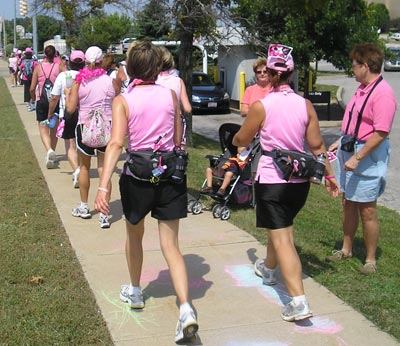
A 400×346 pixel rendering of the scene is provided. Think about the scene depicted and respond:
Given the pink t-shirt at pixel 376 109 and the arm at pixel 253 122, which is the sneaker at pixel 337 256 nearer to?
the pink t-shirt at pixel 376 109

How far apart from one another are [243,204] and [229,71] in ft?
53.0

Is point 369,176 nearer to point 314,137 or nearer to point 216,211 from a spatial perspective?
point 314,137

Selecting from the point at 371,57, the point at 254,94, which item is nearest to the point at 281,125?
the point at 371,57

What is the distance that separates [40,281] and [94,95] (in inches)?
95.5

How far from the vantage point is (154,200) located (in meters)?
3.73

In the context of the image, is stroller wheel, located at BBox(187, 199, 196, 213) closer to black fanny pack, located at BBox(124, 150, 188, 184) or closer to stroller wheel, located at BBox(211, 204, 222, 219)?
stroller wheel, located at BBox(211, 204, 222, 219)

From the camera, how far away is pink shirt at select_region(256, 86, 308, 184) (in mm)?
3857

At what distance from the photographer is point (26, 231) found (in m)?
5.75

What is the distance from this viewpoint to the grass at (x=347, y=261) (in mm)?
4176

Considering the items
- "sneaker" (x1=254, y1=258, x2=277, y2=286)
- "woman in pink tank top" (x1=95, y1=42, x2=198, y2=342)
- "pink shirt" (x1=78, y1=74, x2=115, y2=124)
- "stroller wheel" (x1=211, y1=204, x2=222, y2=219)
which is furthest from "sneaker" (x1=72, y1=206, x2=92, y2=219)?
"woman in pink tank top" (x1=95, y1=42, x2=198, y2=342)

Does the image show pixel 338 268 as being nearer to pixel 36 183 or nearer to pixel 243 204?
pixel 243 204

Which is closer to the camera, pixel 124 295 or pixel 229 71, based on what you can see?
pixel 124 295

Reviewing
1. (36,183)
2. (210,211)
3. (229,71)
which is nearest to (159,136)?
(210,211)

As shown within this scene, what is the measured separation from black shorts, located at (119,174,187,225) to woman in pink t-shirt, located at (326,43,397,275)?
5.16 feet
